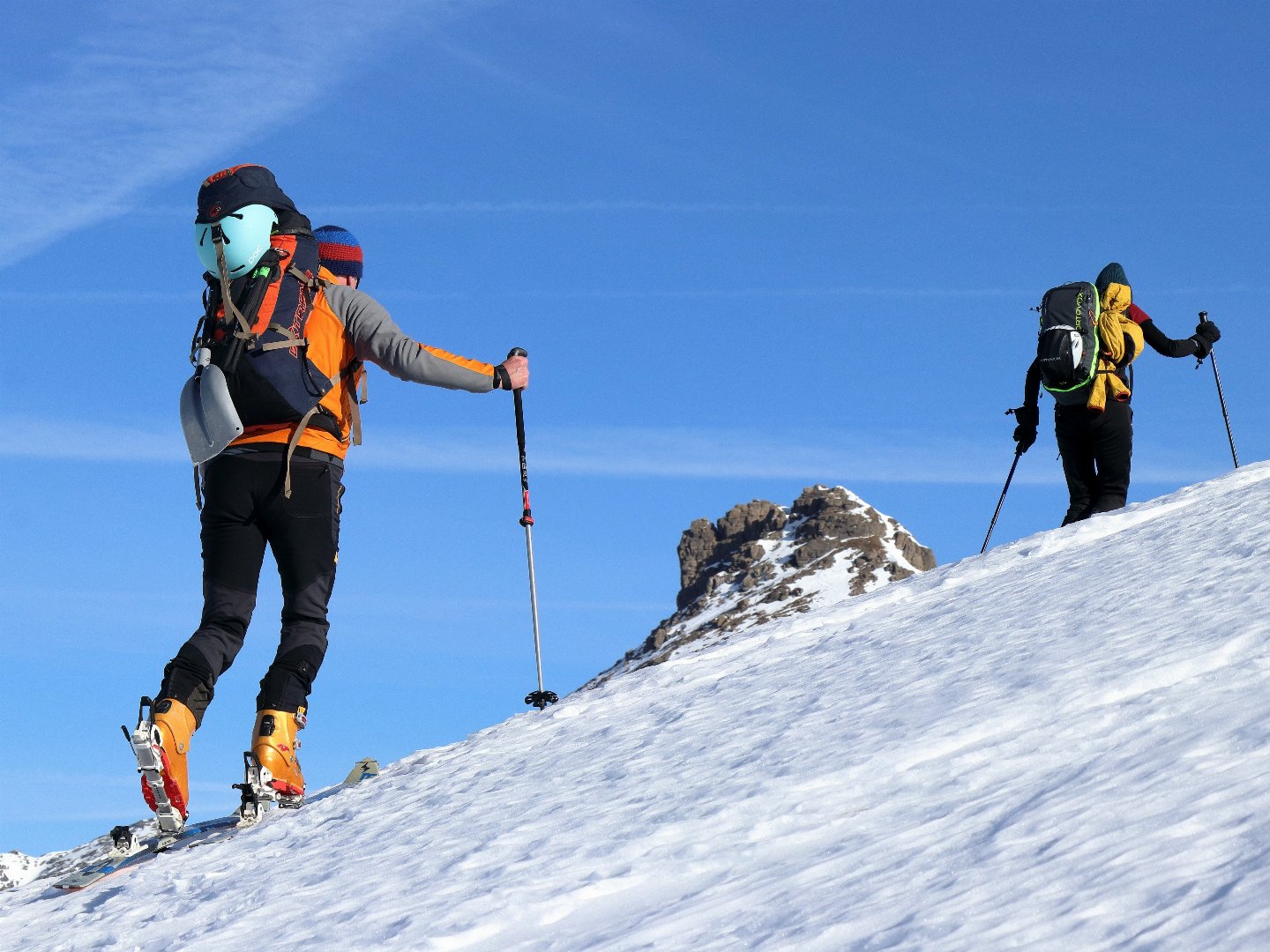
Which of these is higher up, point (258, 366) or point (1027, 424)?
point (1027, 424)

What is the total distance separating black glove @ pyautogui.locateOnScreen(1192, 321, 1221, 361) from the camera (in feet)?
44.4

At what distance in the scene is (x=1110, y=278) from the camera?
12.1 meters

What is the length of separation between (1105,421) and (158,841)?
8.36 meters

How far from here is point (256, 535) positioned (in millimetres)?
7016

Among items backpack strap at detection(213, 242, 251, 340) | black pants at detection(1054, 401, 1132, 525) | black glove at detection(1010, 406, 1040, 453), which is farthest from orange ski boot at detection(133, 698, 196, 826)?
black glove at detection(1010, 406, 1040, 453)

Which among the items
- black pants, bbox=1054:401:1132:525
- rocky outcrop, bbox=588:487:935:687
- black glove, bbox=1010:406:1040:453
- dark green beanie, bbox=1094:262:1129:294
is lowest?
black pants, bbox=1054:401:1132:525

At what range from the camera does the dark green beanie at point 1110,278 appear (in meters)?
12.1

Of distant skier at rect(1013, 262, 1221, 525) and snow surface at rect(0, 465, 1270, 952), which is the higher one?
distant skier at rect(1013, 262, 1221, 525)

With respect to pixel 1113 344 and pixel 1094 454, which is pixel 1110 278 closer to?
pixel 1113 344

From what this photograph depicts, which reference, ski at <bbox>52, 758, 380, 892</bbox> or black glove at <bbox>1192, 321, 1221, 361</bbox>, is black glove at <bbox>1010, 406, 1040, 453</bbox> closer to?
black glove at <bbox>1192, 321, 1221, 361</bbox>

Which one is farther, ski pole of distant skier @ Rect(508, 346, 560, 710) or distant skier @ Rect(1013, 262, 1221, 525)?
distant skier @ Rect(1013, 262, 1221, 525)

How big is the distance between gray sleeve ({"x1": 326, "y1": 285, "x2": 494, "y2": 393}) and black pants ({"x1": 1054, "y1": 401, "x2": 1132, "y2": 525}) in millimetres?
6384

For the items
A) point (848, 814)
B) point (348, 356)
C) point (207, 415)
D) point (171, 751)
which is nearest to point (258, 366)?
point (207, 415)

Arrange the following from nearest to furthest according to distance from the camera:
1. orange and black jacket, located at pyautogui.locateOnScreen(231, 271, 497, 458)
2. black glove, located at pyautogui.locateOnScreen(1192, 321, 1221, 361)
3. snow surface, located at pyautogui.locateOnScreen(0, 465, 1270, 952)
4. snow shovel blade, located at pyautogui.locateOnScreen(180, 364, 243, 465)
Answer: snow surface, located at pyautogui.locateOnScreen(0, 465, 1270, 952), snow shovel blade, located at pyautogui.locateOnScreen(180, 364, 243, 465), orange and black jacket, located at pyautogui.locateOnScreen(231, 271, 497, 458), black glove, located at pyautogui.locateOnScreen(1192, 321, 1221, 361)
